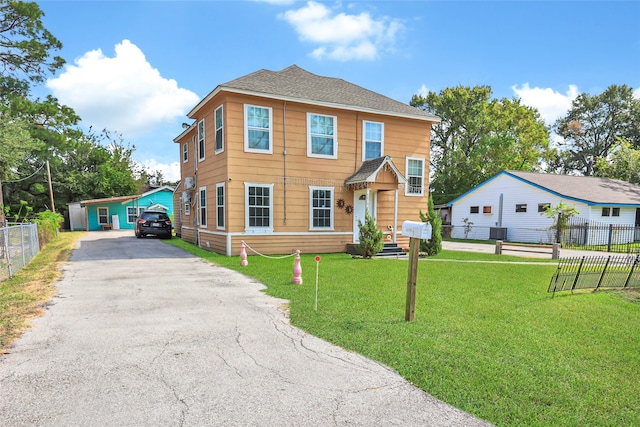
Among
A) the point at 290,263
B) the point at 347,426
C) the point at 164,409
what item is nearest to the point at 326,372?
the point at 347,426

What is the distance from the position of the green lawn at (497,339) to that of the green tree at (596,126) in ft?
143

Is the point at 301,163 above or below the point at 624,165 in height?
below

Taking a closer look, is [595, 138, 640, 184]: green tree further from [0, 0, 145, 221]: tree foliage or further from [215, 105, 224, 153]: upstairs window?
[0, 0, 145, 221]: tree foliage

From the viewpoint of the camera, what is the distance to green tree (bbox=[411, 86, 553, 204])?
112 feet

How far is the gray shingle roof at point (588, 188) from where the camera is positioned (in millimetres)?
21031

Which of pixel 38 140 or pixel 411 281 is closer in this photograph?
pixel 411 281

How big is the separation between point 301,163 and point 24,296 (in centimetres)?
919

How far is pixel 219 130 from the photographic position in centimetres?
1319

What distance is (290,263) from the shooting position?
434 inches

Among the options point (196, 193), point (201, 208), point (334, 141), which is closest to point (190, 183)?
point (196, 193)

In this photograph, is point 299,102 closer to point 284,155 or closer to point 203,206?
point 284,155

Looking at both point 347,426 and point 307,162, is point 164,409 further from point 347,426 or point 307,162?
point 307,162

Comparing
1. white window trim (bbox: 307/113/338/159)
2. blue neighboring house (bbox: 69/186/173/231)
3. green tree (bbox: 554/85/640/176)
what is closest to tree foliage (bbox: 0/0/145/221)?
blue neighboring house (bbox: 69/186/173/231)

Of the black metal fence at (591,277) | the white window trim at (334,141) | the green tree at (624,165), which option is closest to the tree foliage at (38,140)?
the white window trim at (334,141)
